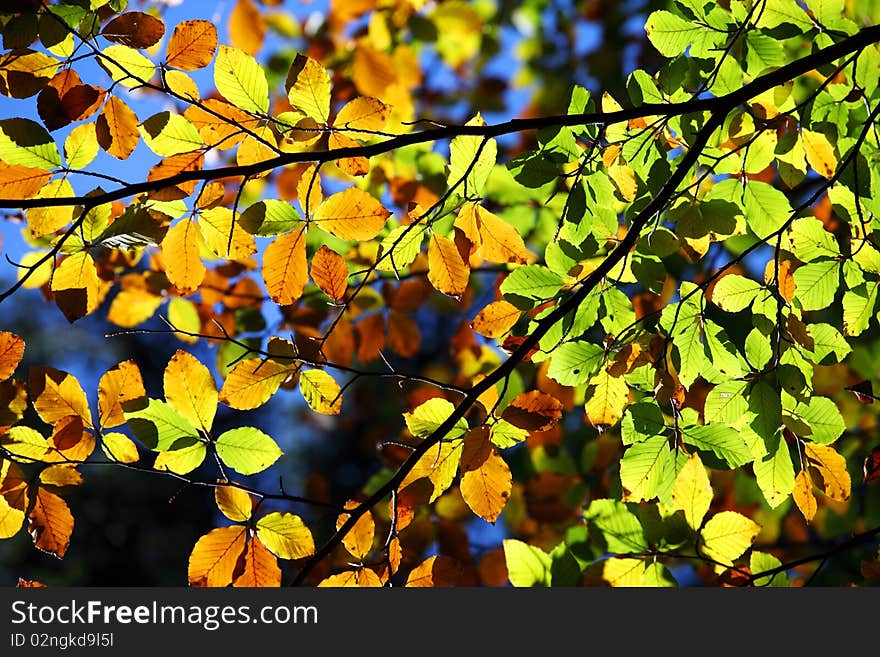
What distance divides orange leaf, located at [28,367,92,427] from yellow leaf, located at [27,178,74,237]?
0.68 feet

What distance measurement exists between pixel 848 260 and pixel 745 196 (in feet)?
0.61

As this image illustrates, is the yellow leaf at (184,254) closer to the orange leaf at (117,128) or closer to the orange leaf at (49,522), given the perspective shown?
the orange leaf at (117,128)

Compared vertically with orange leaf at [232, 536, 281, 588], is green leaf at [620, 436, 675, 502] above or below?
above

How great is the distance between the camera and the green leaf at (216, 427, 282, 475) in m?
1.07

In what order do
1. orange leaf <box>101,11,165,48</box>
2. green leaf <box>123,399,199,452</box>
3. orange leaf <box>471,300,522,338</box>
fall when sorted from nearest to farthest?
orange leaf <box>101,11,165,48</box>
green leaf <box>123,399,199,452</box>
orange leaf <box>471,300,522,338</box>

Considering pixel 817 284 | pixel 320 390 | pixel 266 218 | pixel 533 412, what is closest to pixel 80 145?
pixel 266 218

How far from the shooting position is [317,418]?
24.1ft

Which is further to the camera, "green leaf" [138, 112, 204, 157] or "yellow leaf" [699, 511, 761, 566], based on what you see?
"yellow leaf" [699, 511, 761, 566]

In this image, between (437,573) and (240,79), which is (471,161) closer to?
(240,79)

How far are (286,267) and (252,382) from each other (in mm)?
187

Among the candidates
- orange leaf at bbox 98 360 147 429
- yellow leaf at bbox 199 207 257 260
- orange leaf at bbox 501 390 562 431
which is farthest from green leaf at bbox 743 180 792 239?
orange leaf at bbox 98 360 147 429

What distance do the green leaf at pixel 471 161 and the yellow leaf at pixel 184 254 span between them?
1.32 feet

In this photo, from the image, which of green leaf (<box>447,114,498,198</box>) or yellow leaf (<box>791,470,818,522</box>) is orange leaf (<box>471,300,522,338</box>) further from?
yellow leaf (<box>791,470,818,522</box>)

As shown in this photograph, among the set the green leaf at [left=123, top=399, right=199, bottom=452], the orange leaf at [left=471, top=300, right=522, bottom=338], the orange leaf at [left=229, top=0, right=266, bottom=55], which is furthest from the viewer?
the orange leaf at [left=229, top=0, right=266, bottom=55]
